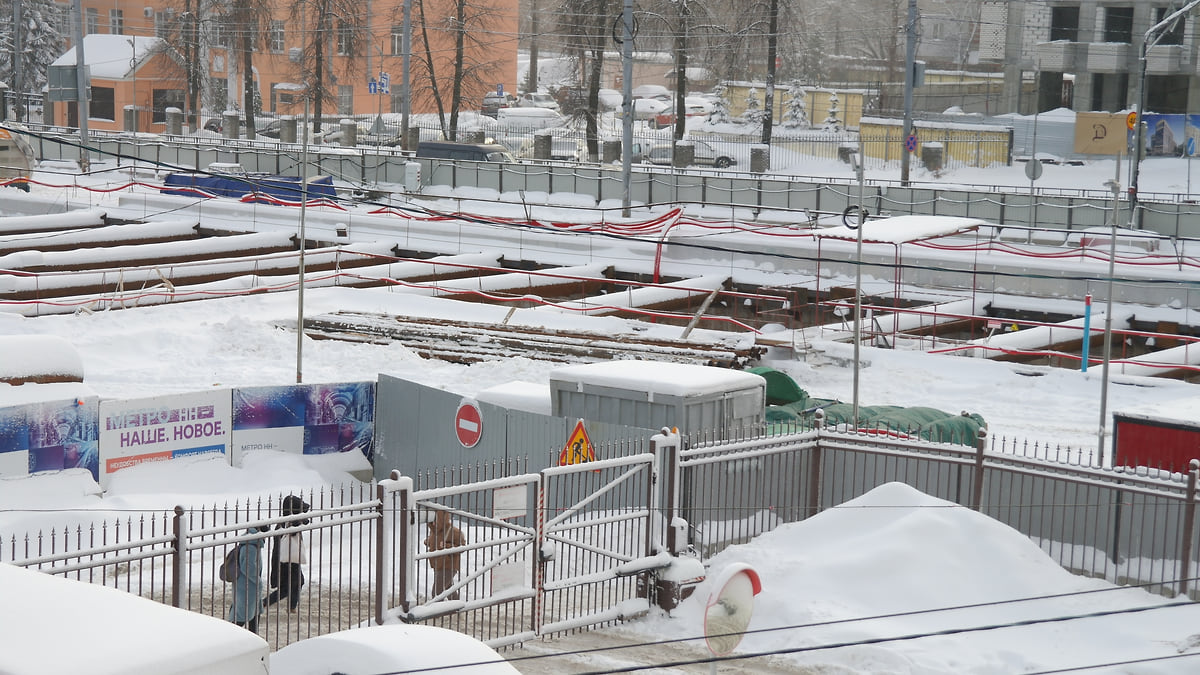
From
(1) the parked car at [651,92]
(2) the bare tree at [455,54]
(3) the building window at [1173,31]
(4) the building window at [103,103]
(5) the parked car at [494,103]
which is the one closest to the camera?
(3) the building window at [1173,31]

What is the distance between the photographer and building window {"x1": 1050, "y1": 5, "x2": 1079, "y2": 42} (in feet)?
198

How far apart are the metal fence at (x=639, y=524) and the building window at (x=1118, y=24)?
5163 cm

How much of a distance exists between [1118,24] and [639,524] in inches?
2138

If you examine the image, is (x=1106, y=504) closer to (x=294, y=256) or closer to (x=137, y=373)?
(x=137, y=373)

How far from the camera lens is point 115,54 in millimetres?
71438

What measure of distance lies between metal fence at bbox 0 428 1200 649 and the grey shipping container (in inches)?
32.3

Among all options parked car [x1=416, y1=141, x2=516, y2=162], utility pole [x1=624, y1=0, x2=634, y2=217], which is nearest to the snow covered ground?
utility pole [x1=624, y1=0, x2=634, y2=217]

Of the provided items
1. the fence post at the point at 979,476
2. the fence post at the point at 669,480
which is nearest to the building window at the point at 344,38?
the fence post at the point at 669,480

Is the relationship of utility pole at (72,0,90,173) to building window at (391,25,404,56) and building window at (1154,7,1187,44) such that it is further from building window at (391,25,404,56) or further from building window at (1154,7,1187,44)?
building window at (1154,7,1187,44)

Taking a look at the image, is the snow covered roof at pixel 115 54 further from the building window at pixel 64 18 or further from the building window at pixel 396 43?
the building window at pixel 396 43

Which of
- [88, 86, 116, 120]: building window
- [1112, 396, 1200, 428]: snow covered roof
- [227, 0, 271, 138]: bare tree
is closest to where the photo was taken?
[1112, 396, 1200, 428]: snow covered roof

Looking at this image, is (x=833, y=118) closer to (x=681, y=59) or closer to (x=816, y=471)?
(x=681, y=59)

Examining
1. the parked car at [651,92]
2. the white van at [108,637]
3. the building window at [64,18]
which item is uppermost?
the building window at [64,18]

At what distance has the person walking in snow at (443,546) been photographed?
1141cm
